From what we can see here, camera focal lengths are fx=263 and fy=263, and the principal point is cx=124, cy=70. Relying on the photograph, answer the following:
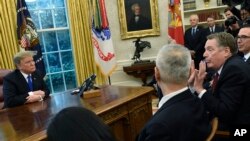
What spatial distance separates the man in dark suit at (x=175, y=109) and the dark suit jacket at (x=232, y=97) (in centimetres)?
43

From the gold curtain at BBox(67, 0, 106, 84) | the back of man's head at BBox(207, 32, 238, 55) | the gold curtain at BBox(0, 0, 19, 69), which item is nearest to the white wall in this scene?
the gold curtain at BBox(67, 0, 106, 84)

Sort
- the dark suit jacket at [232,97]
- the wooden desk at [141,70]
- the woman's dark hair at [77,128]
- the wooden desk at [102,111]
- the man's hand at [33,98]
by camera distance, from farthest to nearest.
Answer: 1. the wooden desk at [141,70]
2. the man's hand at [33,98]
3. the wooden desk at [102,111]
4. the dark suit jacket at [232,97]
5. the woman's dark hair at [77,128]

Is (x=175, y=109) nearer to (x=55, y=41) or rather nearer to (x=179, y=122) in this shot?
(x=179, y=122)

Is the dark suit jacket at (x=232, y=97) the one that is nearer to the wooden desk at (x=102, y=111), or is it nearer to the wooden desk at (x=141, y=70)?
the wooden desk at (x=102, y=111)

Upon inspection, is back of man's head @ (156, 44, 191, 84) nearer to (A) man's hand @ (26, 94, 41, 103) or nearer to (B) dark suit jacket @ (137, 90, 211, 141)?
(B) dark suit jacket @ (137, 90, 211, 141)

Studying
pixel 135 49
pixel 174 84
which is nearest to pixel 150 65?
pixel 135 49

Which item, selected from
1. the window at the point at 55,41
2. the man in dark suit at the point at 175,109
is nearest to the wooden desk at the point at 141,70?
the window at the point at 55,41

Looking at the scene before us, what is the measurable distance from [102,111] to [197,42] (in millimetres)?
3765

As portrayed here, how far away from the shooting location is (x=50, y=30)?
18.1 ft

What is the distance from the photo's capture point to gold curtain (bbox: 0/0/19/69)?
15.0 feet

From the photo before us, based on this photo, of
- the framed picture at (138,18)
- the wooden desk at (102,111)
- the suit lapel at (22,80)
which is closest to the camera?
the wooden desk at (102,111)

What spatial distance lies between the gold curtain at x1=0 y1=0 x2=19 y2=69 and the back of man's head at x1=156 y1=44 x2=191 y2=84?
3.80 metres

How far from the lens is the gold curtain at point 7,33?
4562 millimetres

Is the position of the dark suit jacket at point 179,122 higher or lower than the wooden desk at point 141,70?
higher
